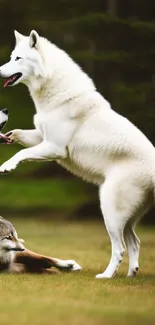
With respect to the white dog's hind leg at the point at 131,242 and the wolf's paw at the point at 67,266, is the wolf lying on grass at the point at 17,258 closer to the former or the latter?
the wolf's paw at the point at 67,266

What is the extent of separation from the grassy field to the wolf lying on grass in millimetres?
191

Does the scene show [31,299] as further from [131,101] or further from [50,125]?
[131,101]

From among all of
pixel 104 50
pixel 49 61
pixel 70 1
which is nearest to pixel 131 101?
pixel 104 50

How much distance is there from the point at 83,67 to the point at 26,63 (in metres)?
10.3

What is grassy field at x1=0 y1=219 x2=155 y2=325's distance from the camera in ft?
16.0

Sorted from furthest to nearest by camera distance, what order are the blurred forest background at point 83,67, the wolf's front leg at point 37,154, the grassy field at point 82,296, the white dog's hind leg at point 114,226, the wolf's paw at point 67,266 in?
the blurred forest background at point 83,67, the wolf's paw at point 67,266, the wolf's front leg at point 37,154, the white dog's hind leg at point 114,226, the grassy field at point 82,296

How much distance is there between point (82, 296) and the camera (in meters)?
5.80

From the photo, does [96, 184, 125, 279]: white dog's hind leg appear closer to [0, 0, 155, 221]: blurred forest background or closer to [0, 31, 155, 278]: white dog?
[0, 31, 155, 278]: white dog

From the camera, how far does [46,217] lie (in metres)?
15.9

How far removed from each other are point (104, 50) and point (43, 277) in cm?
1040

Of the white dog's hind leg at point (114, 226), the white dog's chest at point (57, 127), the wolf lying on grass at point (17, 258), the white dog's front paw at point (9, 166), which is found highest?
the white dog's chest at point (57, 127)

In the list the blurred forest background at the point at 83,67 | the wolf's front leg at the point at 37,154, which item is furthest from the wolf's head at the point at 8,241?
the blurred forest background at the point at 83,67

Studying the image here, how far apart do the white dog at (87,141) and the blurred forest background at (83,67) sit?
6.88 meters

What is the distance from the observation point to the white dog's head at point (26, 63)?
295 inches
